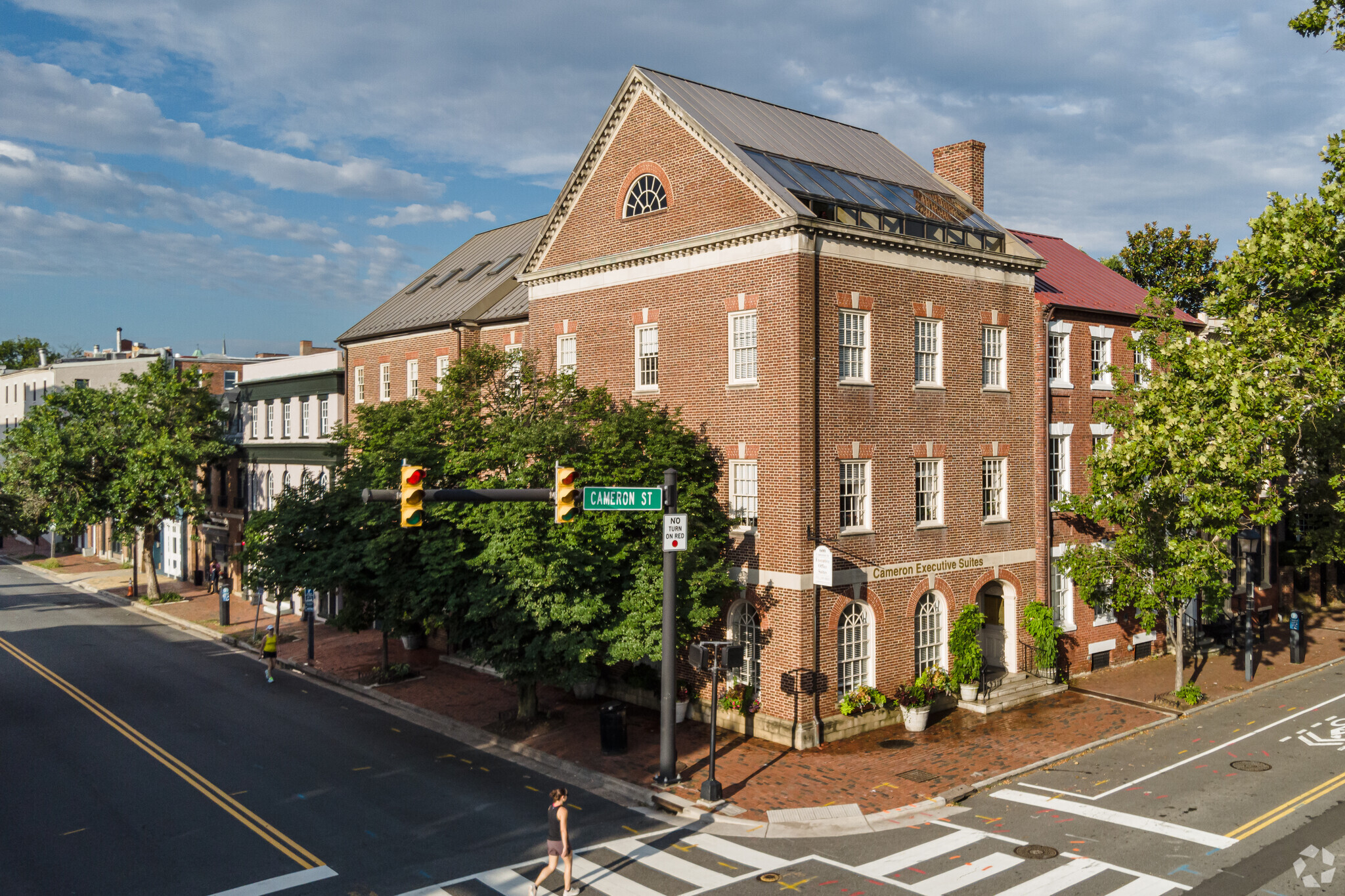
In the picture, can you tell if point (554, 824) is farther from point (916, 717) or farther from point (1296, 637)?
point (1296, 637)

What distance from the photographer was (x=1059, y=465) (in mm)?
30125

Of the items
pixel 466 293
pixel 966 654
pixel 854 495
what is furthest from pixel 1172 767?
pixel 466 293

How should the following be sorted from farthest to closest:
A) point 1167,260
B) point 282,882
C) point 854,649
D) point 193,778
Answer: point 1167,260 → point 854,649 → point 193,778 → point 282,882

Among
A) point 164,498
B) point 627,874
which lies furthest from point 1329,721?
point 164,498

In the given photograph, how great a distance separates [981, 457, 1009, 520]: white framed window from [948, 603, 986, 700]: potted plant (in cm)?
354

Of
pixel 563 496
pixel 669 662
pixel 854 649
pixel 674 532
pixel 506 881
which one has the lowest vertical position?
pixel 506 881

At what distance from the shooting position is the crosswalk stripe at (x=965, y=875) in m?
14.7

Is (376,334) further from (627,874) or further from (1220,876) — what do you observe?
(1220,876)

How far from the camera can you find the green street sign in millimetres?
18906

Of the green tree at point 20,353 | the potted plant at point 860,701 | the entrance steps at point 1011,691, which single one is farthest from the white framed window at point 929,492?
the green tree at point 20,353

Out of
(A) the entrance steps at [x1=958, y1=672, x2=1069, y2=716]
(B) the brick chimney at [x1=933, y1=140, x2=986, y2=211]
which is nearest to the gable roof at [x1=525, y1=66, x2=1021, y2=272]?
(B) the brick chimney at [x1=933, y1=140, x2=986, y2=211]

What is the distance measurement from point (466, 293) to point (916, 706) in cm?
2501

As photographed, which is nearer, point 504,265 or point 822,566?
point 822,566

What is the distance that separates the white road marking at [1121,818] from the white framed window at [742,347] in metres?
11.2
